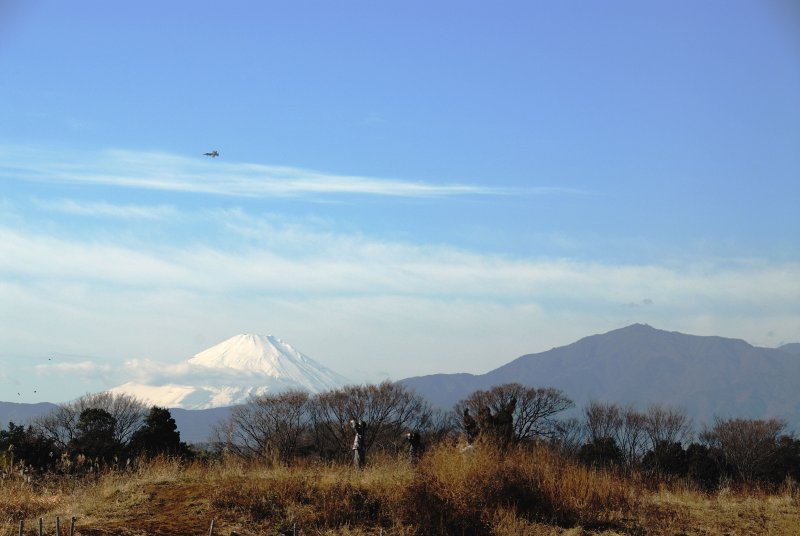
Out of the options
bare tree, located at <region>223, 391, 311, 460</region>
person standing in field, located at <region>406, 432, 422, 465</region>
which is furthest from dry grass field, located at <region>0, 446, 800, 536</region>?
bare tree, located at <region>223, 391, 311, 460</region>

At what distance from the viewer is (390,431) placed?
81062 millimetres

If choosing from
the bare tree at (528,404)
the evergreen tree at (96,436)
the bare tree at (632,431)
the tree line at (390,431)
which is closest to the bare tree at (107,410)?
the tree line at (390,431)

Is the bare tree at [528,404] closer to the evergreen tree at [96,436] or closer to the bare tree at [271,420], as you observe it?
the bare tree at [271,420]

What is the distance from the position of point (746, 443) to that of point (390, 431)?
3153cm

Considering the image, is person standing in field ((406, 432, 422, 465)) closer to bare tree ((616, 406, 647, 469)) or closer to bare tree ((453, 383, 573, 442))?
bare tree ((453, 383, 573, 442))

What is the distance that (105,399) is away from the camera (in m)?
80.4

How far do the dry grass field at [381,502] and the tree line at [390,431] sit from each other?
42.2ft

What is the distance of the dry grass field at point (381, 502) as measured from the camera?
61.3 feet

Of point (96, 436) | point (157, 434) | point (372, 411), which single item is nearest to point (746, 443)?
point (372, 411)

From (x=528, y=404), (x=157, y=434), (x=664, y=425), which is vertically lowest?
(x=664, y=425)

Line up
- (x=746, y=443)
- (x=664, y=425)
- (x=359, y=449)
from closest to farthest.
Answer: (x=359, y=449) < (x=746, y=443) < (x=664, y=425)

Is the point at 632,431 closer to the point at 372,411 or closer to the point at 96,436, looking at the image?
the point at 372,411

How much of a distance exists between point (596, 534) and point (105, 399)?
6846 centimetres

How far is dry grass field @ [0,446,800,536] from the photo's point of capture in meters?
18.7
